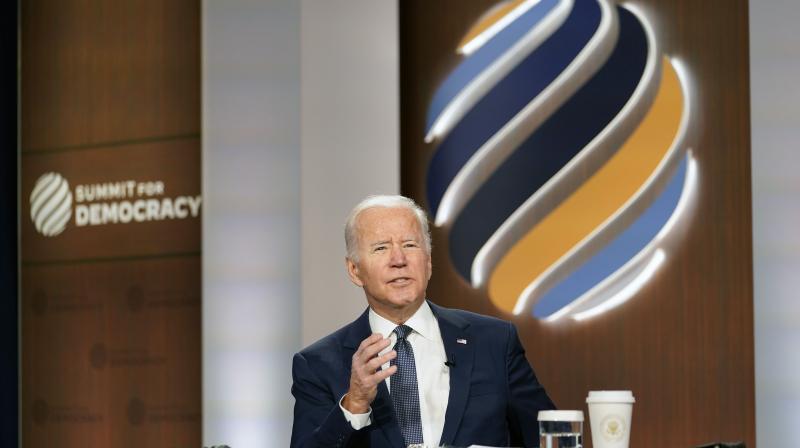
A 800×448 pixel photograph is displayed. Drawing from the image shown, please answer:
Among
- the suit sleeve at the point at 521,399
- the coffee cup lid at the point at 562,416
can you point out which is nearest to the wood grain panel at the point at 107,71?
the suit sleeve at the point at 521,399

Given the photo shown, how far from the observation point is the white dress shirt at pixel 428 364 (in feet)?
9.12

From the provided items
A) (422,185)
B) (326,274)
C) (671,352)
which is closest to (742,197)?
(671,352)

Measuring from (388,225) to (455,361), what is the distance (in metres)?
0.35

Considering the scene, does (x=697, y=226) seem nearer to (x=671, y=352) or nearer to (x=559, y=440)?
(x=671, y=352)

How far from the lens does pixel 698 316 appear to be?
496 centimetres

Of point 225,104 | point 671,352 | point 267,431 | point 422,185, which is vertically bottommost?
point 267,431

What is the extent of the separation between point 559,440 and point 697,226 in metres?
2.71

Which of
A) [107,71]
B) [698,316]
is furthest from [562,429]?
[107,71]

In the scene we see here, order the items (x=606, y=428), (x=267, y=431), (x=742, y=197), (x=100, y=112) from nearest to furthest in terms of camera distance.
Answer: (x=606, y=428)
(x=742, y=197)
(x=267, y=431)
(x=100, y=112)

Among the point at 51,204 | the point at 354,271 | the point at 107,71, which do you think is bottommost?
the point at 354,271

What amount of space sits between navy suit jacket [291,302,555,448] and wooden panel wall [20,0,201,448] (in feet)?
10.3

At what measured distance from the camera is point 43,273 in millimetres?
6336

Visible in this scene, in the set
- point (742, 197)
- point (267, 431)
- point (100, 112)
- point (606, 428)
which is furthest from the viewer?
point (100, 112)
